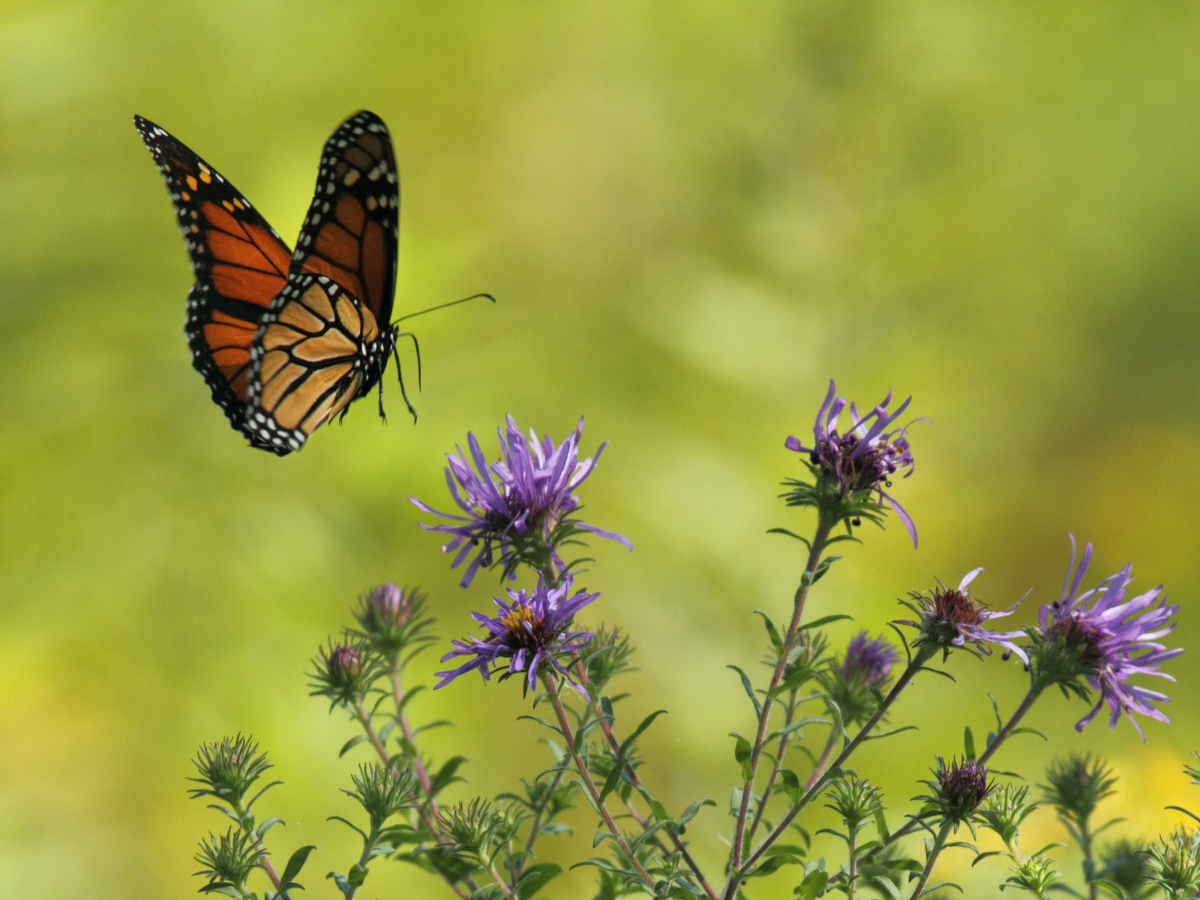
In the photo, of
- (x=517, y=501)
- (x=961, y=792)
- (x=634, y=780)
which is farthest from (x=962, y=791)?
(x=517, y=501)

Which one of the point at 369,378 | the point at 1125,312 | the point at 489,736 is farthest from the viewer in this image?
the point at 1125,312

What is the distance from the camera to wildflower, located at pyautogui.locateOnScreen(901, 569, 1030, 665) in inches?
27.6

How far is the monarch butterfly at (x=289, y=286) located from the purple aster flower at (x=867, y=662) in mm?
712

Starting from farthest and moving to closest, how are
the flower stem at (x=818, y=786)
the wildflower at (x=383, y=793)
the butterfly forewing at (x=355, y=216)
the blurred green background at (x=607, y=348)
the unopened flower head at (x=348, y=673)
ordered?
the blurred green background at (x=607, y=348) < the butterfly forewing at (x=355, y=216) < the unopened flower head at (x=348, y=673) < the wildflower at (x=383, y=793) < the flower stem at (x=818, y=786)

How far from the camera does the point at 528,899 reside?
78 cm

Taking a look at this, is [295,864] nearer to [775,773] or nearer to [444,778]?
[444,778]

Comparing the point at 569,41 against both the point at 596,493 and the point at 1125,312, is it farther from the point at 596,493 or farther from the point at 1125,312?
the point at 1125,312

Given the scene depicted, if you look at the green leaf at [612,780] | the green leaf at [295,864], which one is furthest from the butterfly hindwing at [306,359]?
the green leaf at [612,780]

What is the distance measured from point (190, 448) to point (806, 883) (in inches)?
70.8

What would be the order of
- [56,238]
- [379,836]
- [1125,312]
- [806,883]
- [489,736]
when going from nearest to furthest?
[806,883] < [379,836] < [489,736] < [56,238] < [1125,312]

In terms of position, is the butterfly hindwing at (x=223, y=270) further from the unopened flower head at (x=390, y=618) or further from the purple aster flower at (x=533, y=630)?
the purple aster flower at (x=533, y=630)

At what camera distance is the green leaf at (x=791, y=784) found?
0.71m

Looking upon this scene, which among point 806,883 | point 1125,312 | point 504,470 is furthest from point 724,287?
point 806,883

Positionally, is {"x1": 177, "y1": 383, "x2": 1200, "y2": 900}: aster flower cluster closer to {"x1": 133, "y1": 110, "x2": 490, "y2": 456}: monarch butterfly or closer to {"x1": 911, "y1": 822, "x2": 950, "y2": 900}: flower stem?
{"x1": 911, "y1": 822, "x2": 950, "y2": 900}: flower stem
